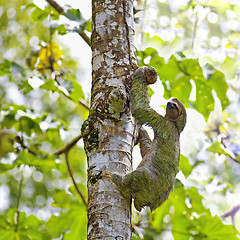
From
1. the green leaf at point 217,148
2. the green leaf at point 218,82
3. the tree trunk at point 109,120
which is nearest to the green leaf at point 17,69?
the tree trunk at point 109,120

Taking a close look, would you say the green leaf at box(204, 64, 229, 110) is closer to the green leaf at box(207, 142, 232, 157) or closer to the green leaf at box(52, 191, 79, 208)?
the green leaf at box(207, 142, 232, 157)

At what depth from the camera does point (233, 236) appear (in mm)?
4145

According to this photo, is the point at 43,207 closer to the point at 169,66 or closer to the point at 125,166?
the point at 169,66

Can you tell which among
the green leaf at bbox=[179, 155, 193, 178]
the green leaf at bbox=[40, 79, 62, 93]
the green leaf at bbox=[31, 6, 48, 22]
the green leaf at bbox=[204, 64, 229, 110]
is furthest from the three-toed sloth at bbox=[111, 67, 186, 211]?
the green leaf at bbox=[31, 6, 48, 22]

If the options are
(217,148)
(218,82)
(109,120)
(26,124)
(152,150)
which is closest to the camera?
(109,120)

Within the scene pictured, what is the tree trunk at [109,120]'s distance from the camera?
2.33 meters

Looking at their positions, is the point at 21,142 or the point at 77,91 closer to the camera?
the point at 77,91

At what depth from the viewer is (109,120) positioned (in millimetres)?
2641

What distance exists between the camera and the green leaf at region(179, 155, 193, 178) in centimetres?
392

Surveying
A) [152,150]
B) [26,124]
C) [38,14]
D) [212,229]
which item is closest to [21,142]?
[26,124]

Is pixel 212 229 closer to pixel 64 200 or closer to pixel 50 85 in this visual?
pixel 64 200

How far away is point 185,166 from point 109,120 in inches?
62.3

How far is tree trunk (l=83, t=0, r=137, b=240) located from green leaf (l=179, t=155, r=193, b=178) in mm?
1295

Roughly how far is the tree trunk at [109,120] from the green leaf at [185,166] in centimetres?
130
